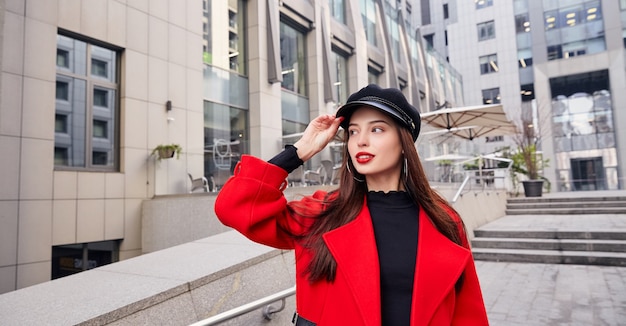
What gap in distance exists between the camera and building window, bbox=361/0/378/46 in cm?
2356

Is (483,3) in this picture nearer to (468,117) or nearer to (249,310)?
(468,117)

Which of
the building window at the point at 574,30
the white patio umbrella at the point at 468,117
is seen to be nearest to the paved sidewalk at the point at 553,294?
the white patio umbrella at the point at 468,117

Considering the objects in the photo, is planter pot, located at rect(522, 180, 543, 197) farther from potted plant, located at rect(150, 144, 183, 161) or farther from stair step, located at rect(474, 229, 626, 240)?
potted plant, located at rect(150, 144, 183, 161)

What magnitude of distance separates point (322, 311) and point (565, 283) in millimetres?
5787

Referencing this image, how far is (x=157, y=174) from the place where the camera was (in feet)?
35.9

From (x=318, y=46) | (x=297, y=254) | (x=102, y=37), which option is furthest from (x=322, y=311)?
(x=318, y=46)

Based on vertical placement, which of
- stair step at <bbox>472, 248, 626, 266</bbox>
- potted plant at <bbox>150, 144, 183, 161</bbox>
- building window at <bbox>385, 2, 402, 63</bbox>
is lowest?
stair step at <bbox>472, 248, 626, 266</bbox>

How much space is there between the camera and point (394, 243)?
1624 mm

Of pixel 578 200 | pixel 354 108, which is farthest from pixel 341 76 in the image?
pixel 354 108

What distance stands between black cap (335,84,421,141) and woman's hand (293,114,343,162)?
0.30 ft

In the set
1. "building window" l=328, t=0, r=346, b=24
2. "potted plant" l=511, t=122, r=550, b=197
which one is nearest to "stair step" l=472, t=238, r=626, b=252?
"potted plant" l=511, t=122, r=550, b=197

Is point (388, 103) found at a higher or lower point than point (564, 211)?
higher

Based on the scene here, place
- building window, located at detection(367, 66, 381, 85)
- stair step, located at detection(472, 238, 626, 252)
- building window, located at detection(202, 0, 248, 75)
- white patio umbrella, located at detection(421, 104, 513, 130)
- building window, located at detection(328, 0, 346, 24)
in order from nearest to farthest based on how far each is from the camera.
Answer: stair step, located at detection(472, 238, 626, 252) → white patio umbrella, located at detection(421, 104, 513, 130) → building window, located at detection(202, 0, 248, 75) → building window, located at detection(328, 0, 346, 24) → building window, located at detection(367, 66, 381, 85)

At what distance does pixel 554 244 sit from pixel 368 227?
771 cm
